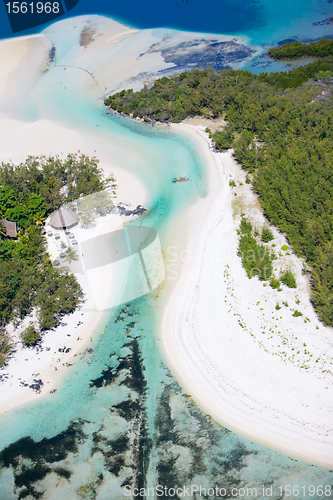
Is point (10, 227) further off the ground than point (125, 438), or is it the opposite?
point (10, 227)

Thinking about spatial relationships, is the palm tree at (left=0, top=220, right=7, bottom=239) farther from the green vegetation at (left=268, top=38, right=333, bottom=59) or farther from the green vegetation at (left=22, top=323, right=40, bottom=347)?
the green vegetation at (left=268, top=38, right=333, bottom=59)

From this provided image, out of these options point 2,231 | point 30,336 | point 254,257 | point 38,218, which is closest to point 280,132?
point 254,257

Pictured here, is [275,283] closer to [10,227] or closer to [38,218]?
[38,218]

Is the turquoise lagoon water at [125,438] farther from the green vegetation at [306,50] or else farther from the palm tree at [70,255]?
the green vegetation at [306,50]

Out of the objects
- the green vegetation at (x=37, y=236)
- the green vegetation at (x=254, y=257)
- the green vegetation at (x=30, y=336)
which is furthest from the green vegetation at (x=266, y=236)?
the green vegetation at (x=30, y=336)

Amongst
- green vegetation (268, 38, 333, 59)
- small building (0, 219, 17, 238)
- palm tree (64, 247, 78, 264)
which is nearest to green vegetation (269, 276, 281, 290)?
palm tree (64, 247, 78, 264)

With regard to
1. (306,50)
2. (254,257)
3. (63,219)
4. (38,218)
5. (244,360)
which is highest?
(306,50)

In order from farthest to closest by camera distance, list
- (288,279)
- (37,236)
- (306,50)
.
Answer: (306,50) < (37,236) < (288,279)

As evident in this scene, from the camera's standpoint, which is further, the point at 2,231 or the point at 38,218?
the point at 38,218

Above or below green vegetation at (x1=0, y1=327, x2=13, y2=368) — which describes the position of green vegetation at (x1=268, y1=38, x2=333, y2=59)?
above
